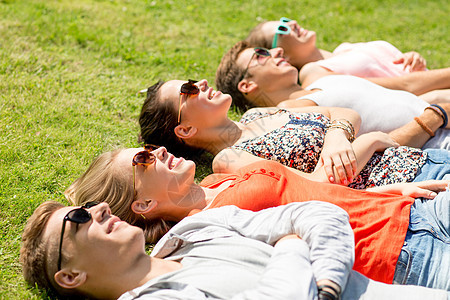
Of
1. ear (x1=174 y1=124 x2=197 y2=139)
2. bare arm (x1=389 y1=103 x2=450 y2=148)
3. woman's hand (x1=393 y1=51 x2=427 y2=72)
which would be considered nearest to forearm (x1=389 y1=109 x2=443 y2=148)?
bare arm (x1=389 y1=103 x2=450 y2=148)

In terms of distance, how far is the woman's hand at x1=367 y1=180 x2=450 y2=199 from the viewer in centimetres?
335

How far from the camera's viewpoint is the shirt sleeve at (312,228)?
253 centimetres

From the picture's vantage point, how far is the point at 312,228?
2.67 meters

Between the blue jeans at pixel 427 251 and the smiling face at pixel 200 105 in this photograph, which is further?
the smiling face at pixel 200 105

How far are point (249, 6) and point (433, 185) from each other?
205 inches

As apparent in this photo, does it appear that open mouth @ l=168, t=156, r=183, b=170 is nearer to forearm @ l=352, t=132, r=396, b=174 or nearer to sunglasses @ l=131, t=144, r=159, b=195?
sunglasses @ l=131, t=144, r=159, b=195

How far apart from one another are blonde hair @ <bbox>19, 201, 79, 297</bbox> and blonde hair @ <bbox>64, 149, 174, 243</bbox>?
500 mm

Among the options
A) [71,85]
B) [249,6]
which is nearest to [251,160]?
[71,85]

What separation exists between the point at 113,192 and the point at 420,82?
144 inches

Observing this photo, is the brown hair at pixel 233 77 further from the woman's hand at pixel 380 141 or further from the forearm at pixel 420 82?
the woman's hand at pixel 380 141

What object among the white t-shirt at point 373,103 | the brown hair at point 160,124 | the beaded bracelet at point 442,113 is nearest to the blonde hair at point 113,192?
the brown hair at point 160,124

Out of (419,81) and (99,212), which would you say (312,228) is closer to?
(99,212)

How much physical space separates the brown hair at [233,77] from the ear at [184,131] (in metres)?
1.16

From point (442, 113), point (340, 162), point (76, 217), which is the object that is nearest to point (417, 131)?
point (442, 113)
